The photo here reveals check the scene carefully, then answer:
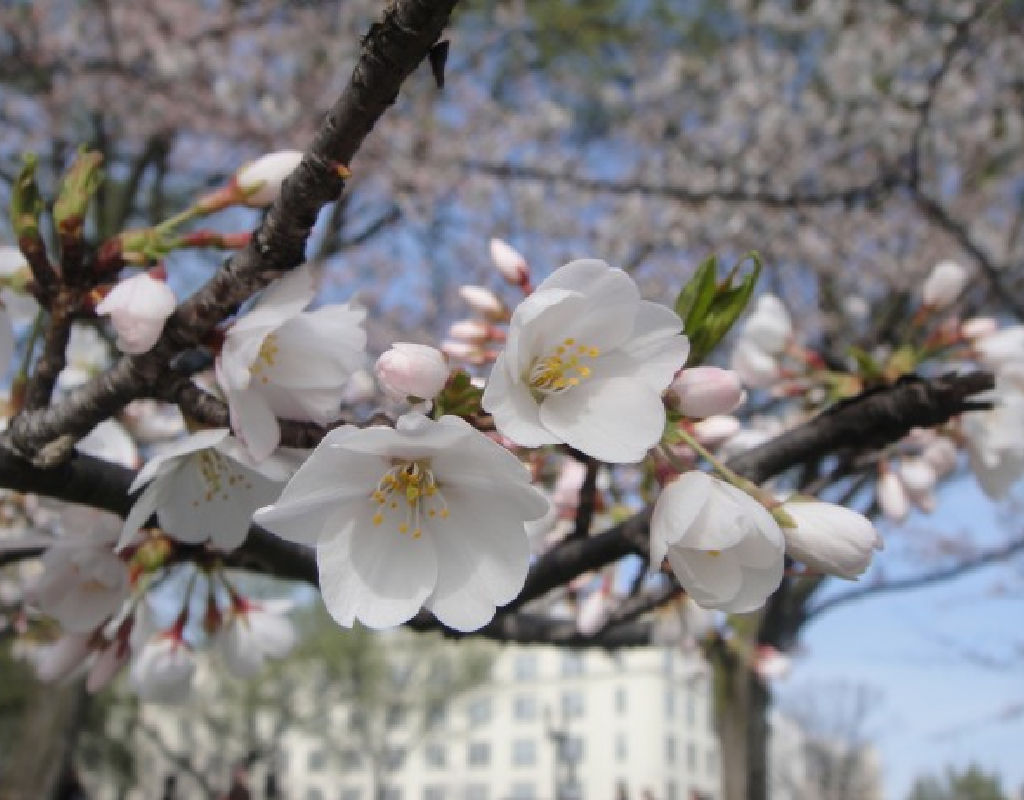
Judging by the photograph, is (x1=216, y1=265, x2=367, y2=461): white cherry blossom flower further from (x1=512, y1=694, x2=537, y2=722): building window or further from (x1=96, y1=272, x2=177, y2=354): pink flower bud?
(x1=512, y1=694, x2=537, y2=722): building window

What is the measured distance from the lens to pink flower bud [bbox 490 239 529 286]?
130 cm

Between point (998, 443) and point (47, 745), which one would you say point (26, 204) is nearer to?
point (998, 443)

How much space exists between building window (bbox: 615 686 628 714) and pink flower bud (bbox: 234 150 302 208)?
1725 inches

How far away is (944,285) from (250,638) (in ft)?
4.50

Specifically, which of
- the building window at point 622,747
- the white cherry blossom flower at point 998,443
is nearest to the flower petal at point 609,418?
the white cherry blossom flower at point 998,443

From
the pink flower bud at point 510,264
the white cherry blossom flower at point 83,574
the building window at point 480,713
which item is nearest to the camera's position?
the white cherry blossom flower at point 83,574

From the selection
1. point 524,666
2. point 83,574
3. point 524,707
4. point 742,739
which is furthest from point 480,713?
point 83,574

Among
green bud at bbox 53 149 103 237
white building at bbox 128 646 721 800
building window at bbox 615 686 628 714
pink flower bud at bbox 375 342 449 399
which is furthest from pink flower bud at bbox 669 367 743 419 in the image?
building window at bbox 615 686 628 714

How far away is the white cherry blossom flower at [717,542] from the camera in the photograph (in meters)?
0.78

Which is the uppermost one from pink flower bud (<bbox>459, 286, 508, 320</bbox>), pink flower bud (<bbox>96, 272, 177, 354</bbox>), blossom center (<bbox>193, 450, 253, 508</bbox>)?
pink flower bud (<bbox>96, 272, 177, 354</bbox>)

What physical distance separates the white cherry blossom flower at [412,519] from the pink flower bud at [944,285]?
46.2 inches

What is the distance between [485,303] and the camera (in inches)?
52.7

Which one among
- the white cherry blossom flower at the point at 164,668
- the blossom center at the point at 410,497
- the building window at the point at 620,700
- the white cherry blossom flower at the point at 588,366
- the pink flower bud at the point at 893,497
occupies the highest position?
the white cherry blossom flower at the point at 588,366

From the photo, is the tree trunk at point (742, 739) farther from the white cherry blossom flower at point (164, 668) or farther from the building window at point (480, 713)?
the building window at point (480, 713)
